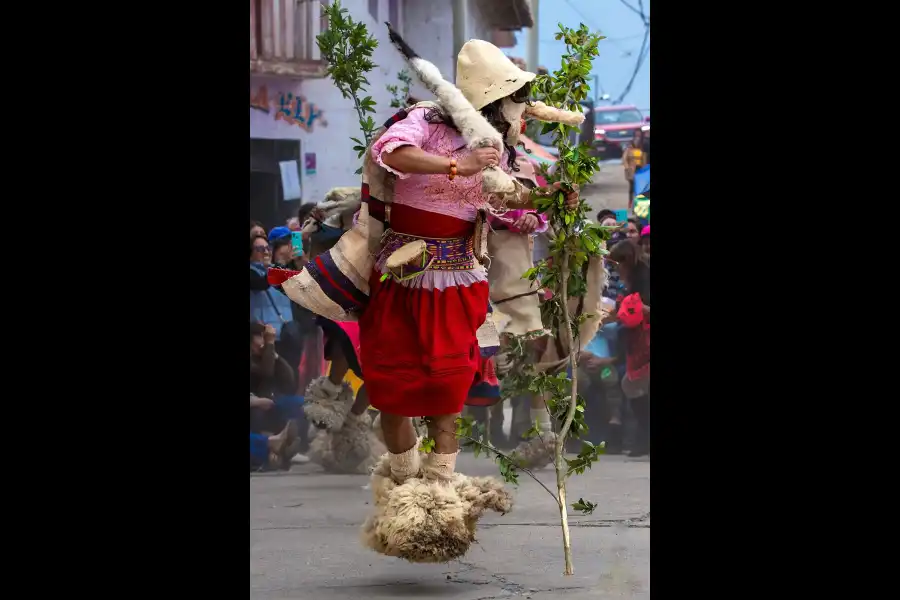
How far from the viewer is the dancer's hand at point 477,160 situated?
13.5 feet

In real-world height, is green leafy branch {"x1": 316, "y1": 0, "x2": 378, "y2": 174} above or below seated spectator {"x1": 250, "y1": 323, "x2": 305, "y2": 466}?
above

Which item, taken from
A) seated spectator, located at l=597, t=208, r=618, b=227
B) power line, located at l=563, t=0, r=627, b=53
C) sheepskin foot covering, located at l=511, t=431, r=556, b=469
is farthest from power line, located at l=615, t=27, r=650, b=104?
sheepskin foot covering, located at l=511, t=431, r=556, b=469

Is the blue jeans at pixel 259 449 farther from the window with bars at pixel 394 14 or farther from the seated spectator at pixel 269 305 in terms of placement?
the window with bars at pixel 394 14

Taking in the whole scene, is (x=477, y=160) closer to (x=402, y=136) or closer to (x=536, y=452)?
(x=402, y=136)

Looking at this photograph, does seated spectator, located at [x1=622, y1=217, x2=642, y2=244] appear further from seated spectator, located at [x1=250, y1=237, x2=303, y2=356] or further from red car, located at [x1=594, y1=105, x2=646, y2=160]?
seated spectator, located at [x1=250, y1=237, x2=303, y2=356]

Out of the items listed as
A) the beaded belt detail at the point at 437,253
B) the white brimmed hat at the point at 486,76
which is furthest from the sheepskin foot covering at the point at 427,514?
the white brimmed hat at the point at 486,76

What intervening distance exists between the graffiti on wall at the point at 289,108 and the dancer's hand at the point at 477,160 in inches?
93.1

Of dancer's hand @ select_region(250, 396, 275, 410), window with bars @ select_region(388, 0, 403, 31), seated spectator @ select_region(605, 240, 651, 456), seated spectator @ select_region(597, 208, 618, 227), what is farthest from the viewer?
seated spectator @ select_region(605, 240, 651, 456)

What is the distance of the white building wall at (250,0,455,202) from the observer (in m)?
6.02

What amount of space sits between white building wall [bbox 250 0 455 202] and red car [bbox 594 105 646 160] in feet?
3.23

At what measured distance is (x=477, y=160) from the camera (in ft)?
13.5

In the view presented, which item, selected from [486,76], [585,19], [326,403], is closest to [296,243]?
[326,403]

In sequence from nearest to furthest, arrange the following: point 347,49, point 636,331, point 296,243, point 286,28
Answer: point 347,49 < point 286,28 < point 296,243 < point 636,331

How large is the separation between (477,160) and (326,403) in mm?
2525
